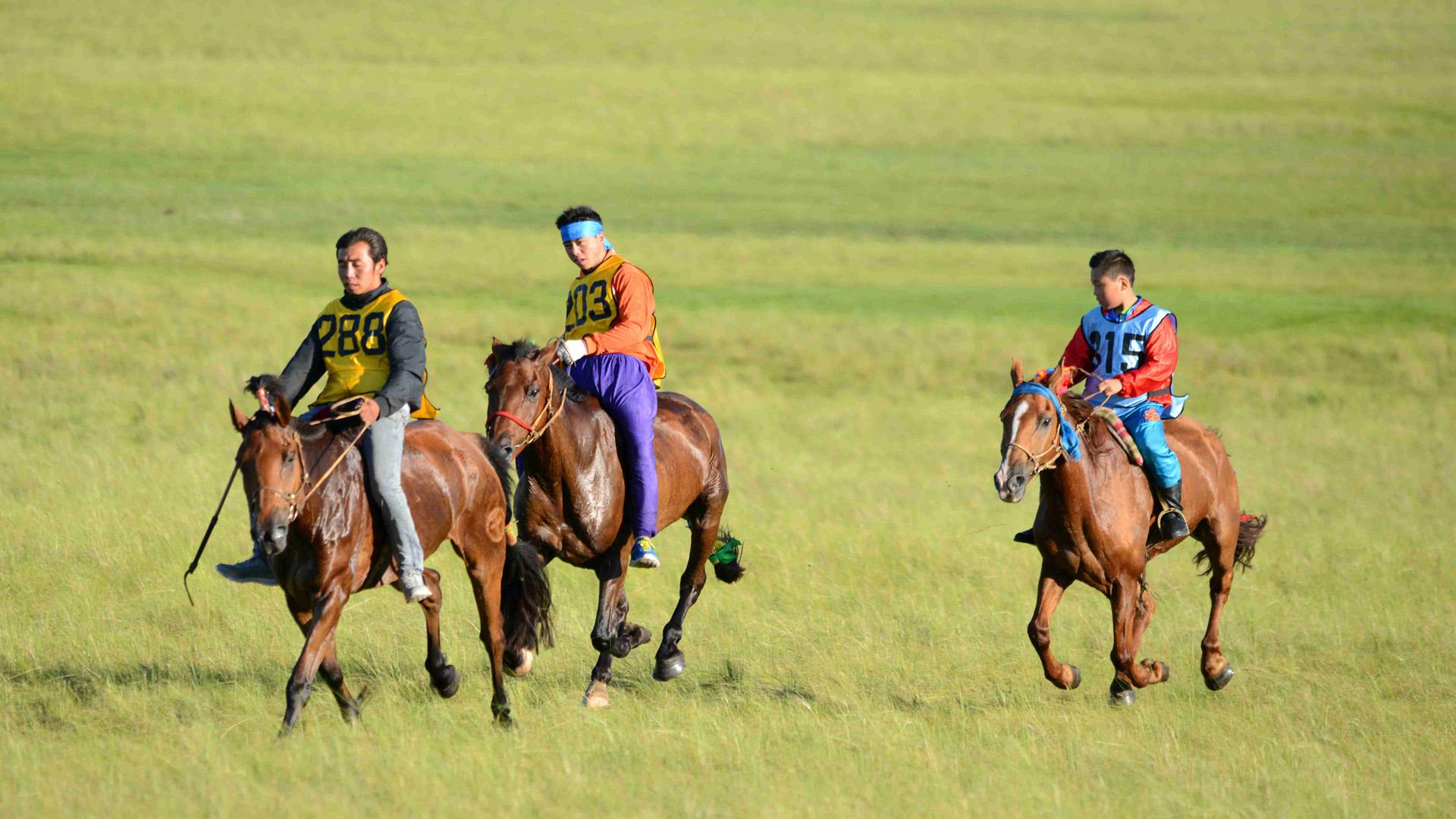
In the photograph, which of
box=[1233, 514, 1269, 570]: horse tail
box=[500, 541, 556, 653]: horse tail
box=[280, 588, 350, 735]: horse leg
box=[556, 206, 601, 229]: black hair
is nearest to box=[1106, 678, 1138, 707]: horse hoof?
box=[1233, 514, 1269, 570]: horse tail

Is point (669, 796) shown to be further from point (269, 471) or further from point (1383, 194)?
point (1383, 194)

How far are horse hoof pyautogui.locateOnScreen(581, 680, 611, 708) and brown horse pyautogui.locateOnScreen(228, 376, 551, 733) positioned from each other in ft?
1.52

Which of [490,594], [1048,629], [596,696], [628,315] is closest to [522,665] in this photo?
[596,696]

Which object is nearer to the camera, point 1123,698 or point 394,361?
point 394,361

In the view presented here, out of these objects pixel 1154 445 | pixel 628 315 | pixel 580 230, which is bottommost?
pixel 1154 445

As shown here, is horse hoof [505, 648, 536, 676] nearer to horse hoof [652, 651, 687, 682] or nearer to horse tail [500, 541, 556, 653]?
horse tail [500, 541, 556, 653]

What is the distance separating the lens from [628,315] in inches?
352

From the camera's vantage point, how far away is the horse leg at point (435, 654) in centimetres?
815

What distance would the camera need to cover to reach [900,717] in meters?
8.32

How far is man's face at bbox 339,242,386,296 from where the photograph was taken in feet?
25.7

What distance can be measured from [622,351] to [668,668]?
6.15 ft

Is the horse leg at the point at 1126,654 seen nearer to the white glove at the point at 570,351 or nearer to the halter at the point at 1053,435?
the halter at the point at 1053,435

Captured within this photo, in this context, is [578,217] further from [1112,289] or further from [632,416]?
[1112,289]

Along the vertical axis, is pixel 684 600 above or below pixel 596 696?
above
